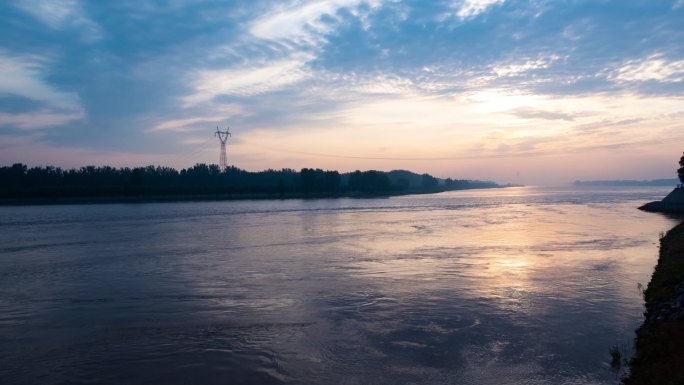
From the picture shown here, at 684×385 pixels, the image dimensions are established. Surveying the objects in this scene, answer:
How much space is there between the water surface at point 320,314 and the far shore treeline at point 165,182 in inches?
3254

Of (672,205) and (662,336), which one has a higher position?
(672,205)

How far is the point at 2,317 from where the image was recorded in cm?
1325

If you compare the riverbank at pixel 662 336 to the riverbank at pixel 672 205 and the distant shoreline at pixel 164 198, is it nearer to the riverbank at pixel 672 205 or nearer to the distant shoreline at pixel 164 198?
the riverbank at pixel 672 205

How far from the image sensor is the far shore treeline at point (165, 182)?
100312 mm

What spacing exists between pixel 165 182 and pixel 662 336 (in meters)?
134

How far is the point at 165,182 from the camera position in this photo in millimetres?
130750

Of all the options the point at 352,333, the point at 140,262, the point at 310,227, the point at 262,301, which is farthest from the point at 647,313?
the point at 310,227

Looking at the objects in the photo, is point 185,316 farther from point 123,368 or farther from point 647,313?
point 647,313

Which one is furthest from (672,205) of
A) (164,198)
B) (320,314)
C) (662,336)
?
(164,198)

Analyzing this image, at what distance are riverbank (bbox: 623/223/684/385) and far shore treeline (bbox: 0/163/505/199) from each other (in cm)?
10571

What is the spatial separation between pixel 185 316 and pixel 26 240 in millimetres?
26319

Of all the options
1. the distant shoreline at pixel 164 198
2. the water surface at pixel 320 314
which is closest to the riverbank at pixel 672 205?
the water surface at pixel 320 314

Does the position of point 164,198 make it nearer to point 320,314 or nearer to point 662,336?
point 320,314

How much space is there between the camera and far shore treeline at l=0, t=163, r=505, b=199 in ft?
329
